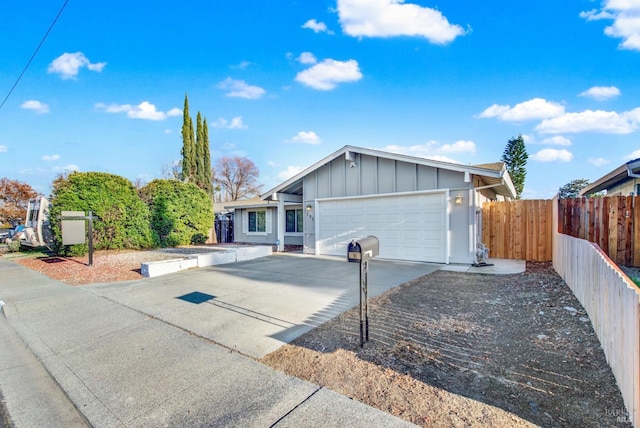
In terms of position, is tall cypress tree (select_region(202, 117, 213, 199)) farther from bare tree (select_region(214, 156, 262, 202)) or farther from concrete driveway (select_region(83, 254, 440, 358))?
concrete driveway (select_region(83, 254, 440, 358))

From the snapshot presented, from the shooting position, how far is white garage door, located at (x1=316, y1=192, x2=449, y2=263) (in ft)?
31.7

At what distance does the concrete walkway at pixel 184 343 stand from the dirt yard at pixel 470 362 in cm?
32

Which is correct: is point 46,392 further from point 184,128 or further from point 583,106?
point 184,128

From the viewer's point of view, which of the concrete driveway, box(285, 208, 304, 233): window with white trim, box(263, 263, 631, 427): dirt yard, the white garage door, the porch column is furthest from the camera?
box(285, 208, 304, 233): window with white trim

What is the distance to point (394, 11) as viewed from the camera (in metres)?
8.46

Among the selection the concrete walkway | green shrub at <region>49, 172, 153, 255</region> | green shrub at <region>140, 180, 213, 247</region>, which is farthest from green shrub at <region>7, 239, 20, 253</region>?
the concrete walkway

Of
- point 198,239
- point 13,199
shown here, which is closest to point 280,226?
point 198,239

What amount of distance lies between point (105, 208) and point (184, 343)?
10806mm

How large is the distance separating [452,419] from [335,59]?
1326cm

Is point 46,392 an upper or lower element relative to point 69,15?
lower

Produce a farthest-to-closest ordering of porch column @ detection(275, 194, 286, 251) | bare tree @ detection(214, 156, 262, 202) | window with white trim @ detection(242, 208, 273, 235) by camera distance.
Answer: bare tree @ detection(214, 156, 262, 202), window with white trim @ detection(242, 208, 273, 235), porch column @ detection(275, 194, 286, 251)

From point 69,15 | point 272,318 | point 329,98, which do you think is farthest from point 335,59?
point 272,318

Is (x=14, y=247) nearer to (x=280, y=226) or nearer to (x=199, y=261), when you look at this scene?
(x=199, y=261)

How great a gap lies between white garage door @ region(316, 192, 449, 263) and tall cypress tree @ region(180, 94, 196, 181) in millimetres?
19620
